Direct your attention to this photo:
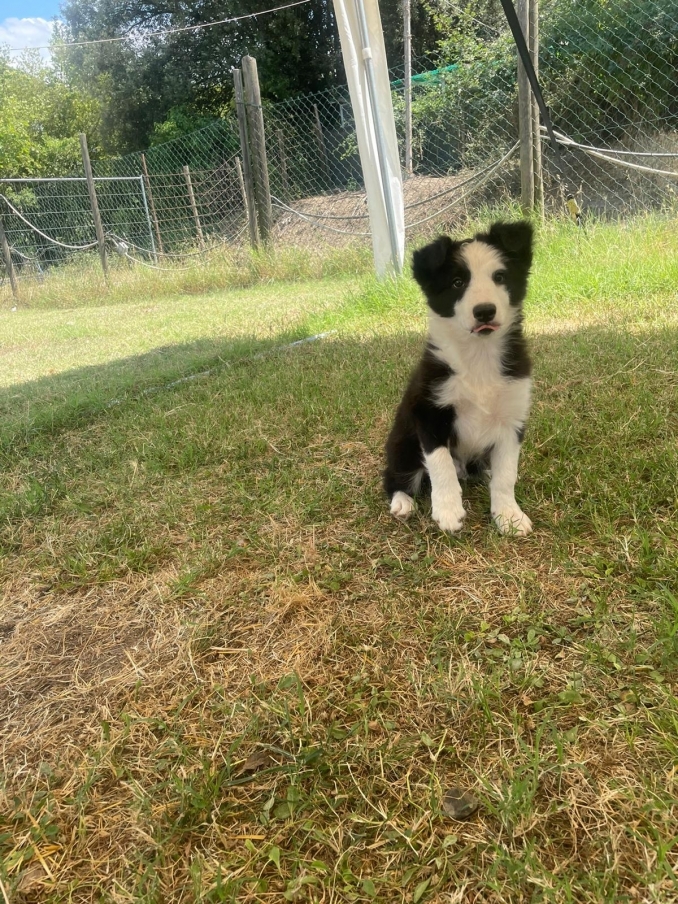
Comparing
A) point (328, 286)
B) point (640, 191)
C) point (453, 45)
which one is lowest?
point (328, 286)

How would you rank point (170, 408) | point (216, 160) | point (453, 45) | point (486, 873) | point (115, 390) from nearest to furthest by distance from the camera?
point (486, 873)
point (170, 408)
point (115, 390)
point (453, 45)
point (216, 160)

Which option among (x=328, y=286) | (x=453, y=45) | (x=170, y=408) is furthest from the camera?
(x=453, y=45)

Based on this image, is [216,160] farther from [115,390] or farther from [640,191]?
[115,390]

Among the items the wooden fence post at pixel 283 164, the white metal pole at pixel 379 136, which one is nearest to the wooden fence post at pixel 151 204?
the wooden fence post at pixel 283 164

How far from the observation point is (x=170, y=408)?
355cm

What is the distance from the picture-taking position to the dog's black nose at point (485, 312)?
2000mm

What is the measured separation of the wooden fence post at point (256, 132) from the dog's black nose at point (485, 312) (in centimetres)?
809

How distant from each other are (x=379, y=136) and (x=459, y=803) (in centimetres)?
612

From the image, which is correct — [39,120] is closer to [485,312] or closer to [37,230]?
[37,230]

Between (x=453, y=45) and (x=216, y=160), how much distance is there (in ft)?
15.6

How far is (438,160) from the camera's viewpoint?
9.81 meters

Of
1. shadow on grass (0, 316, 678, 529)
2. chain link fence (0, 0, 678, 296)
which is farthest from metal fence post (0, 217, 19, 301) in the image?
shadow on grass (0, 316, 678, 529)

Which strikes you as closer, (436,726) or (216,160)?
(436,726)

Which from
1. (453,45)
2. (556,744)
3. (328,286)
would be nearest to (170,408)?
(556,744)
